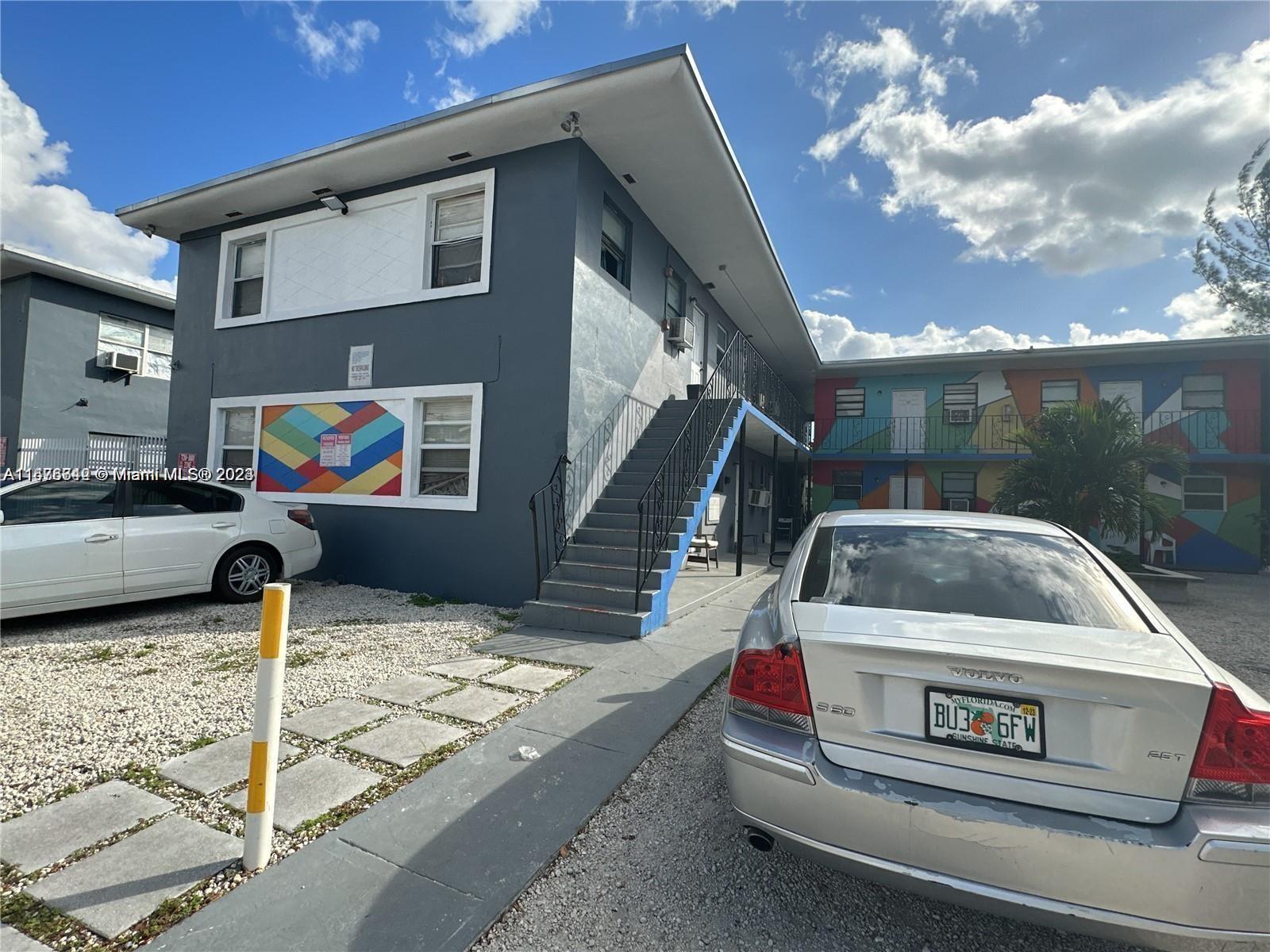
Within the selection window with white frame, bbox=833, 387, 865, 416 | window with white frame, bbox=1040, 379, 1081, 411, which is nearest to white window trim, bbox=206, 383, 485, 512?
window with white frame, bbox=833, 387, 865, 416

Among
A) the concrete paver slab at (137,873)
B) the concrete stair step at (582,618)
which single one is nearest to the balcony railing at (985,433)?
the concrete stair step at (582,618)

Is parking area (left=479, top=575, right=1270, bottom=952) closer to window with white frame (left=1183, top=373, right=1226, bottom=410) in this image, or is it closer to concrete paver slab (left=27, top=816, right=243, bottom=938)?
concrete paver slab (left=27, top=816, right=243, bottom=938)

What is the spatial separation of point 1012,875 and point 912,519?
5.27 feet

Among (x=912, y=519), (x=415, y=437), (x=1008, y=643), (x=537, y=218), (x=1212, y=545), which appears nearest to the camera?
(x=1008, y=643)

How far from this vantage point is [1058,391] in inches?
658

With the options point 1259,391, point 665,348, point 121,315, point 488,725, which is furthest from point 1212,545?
point 121,315

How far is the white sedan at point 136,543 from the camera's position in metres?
5.02

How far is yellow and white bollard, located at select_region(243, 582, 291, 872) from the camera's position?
211cm

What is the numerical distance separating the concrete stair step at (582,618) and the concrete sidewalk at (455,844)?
1.40m

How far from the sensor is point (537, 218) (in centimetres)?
730

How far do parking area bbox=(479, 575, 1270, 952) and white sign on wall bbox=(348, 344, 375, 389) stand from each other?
7.21m

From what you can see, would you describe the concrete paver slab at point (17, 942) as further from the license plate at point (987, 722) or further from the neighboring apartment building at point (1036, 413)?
the neighboring apartment building at point (1036, 413)

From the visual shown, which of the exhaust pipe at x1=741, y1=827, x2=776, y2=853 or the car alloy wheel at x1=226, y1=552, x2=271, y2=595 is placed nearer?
the exhaust pipe at x1=741, y1=827, x2=776, y2=853

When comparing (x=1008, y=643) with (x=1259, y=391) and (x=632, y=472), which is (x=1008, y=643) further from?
(x=1259, y=391)
